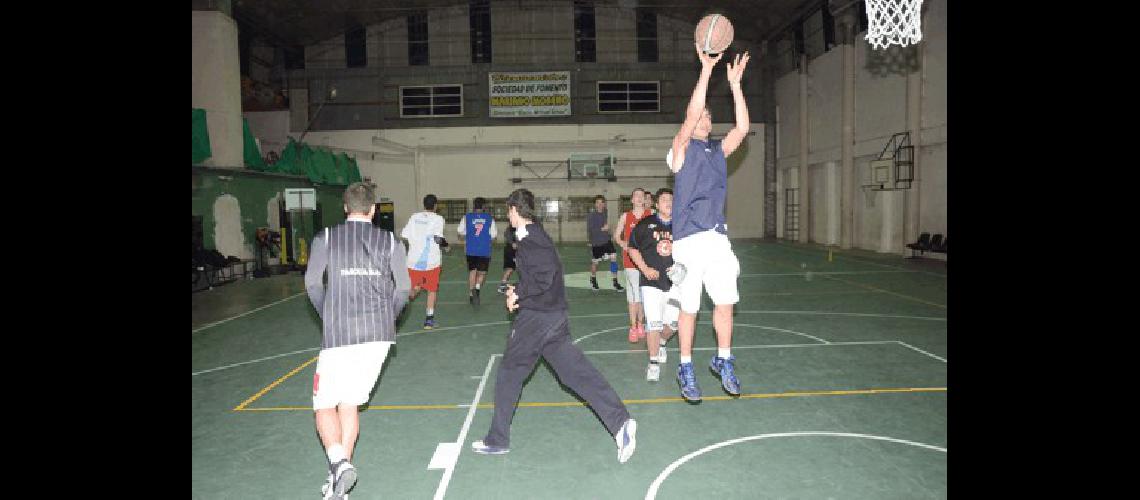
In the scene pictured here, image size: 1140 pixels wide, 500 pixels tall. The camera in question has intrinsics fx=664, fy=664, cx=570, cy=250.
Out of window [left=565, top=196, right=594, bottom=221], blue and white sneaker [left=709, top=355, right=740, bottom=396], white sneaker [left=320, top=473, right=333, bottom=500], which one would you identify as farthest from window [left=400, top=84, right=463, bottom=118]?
white sneaker [left=320, top=473, right=333, bottom=500]

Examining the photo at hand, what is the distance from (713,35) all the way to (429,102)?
2821 centimetres

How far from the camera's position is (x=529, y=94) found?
102 ft

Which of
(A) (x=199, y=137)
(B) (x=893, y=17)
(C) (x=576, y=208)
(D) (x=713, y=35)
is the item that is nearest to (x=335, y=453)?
(D) (x=713, y=35)

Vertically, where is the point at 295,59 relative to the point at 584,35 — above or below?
below

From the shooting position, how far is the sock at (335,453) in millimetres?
3568

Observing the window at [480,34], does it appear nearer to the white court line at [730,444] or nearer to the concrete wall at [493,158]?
the concrete wall at [493,158]

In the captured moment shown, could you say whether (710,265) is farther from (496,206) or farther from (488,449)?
(496,206)

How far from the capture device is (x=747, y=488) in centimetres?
378

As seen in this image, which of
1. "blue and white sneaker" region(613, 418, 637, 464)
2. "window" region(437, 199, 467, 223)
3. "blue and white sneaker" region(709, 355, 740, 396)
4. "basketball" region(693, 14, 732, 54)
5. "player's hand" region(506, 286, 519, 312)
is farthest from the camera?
"window" region(437, 199, 467, 223)

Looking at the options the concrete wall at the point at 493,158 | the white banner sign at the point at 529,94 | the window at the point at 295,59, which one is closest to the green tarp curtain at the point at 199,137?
the concrete wall at the point at 493,158

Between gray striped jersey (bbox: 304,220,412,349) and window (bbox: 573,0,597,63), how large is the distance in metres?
28.5

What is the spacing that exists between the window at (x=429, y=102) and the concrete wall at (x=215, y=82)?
45.1 feet

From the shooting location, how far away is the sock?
11.7ft

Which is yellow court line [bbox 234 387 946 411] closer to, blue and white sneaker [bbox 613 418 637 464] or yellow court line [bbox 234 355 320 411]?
yellow court line [bbox 234 355 320 411]
